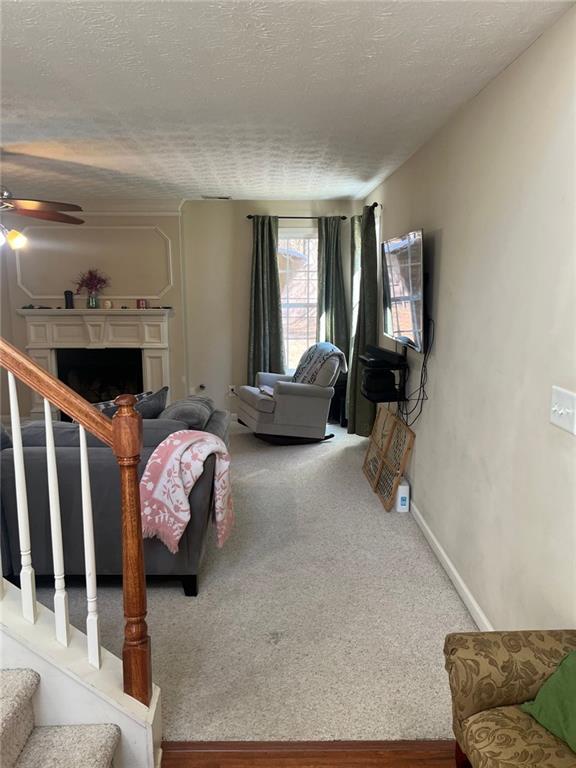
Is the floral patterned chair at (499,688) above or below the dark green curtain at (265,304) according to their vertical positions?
below

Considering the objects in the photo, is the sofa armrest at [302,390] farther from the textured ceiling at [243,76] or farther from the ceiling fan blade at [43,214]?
the ceiling fan blade at [43,214]

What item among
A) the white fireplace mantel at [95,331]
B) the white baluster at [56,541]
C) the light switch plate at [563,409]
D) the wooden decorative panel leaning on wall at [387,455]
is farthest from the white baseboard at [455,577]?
the white fireplace mantel at [95,331]

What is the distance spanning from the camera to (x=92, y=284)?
600 centimetres

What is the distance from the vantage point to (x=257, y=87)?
244cm

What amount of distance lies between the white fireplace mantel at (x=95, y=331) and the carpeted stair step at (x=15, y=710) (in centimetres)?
468

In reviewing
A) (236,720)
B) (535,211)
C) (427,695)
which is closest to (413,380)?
(535,211)

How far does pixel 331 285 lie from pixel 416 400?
261cm

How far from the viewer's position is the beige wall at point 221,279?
19.8 ft

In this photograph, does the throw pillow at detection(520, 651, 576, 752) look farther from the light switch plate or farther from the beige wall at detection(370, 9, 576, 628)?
the light switch plate

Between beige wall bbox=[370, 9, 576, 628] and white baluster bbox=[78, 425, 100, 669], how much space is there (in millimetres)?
1469

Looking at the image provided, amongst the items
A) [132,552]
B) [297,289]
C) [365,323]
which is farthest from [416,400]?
[297,289]

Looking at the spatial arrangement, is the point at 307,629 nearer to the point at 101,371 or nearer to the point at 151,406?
the point at 151,406

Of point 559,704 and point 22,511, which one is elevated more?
point 22,511

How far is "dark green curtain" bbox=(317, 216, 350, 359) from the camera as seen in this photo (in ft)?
19.6
